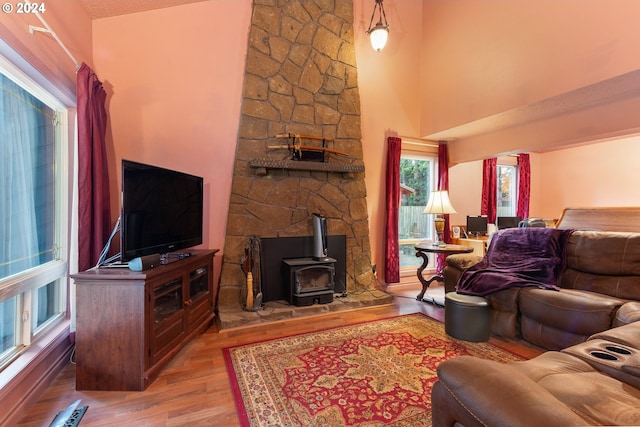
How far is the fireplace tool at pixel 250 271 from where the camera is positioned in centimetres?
319

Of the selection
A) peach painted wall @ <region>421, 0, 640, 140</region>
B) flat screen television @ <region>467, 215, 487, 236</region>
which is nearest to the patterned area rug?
flat screen television @ <region>467, 215, 487, 236</region>

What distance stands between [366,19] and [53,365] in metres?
5.13

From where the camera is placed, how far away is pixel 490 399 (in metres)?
0.88

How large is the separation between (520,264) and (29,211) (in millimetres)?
4234

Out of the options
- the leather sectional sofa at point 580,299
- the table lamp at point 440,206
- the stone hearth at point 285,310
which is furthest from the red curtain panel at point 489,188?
the stone hearth at point 285,310

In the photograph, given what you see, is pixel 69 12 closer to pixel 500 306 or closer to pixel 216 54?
pixel 216 54

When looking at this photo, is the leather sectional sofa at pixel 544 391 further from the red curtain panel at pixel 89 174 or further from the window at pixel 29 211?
the red curtain panel at pixel 89 174

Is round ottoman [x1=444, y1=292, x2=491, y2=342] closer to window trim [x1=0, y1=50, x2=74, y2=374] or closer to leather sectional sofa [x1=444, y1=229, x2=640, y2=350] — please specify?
leather sectional sofa [x1=444, y1=229, x2=640, y2=350]

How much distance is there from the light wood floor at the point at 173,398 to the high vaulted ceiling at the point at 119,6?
10.2 ft

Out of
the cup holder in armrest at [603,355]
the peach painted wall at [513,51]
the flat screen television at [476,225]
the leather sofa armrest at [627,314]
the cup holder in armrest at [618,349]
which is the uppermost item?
the peach painted wall at [513,51]

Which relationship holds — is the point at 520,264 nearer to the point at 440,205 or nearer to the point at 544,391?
the point at 440,205

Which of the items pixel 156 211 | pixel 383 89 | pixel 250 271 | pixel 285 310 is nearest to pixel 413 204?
pixel 383 89

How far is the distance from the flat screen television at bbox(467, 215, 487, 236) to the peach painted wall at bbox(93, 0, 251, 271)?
3891 mm

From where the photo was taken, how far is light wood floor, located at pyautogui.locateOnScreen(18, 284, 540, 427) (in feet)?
5.51
